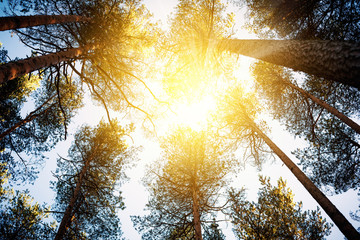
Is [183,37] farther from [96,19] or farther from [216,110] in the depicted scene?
[216,110]

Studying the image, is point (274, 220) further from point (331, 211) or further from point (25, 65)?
point (25, 65)

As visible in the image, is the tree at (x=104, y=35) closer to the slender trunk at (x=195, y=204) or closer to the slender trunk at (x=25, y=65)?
the slender trunk at (x=25, y=65)

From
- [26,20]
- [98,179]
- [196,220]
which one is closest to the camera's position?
[26,20]

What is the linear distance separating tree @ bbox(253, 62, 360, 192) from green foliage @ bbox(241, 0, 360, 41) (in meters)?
2.24

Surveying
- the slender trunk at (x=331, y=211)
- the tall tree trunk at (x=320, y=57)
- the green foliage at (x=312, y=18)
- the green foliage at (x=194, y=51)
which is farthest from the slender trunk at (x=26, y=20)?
the slender trunk at (x=331, y=211)

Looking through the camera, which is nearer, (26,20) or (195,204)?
(26,20)

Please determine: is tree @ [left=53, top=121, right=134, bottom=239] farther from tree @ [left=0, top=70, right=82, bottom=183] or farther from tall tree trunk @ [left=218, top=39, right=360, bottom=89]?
tall tree trunk @ [left=218, top=39, right=360, bottom=89]

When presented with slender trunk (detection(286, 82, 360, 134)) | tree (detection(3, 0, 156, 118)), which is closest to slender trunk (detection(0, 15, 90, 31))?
tree (detection(3, 0, 156, 118))

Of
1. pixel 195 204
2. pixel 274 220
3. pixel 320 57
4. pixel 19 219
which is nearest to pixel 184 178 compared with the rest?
pixel 195 204

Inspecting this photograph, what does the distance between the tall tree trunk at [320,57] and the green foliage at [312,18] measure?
10.4 feet

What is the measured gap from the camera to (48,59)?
10.4 feet

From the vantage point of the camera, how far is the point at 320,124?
6996 mm

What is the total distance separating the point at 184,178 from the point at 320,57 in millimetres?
6469

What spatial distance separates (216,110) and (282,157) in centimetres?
385
